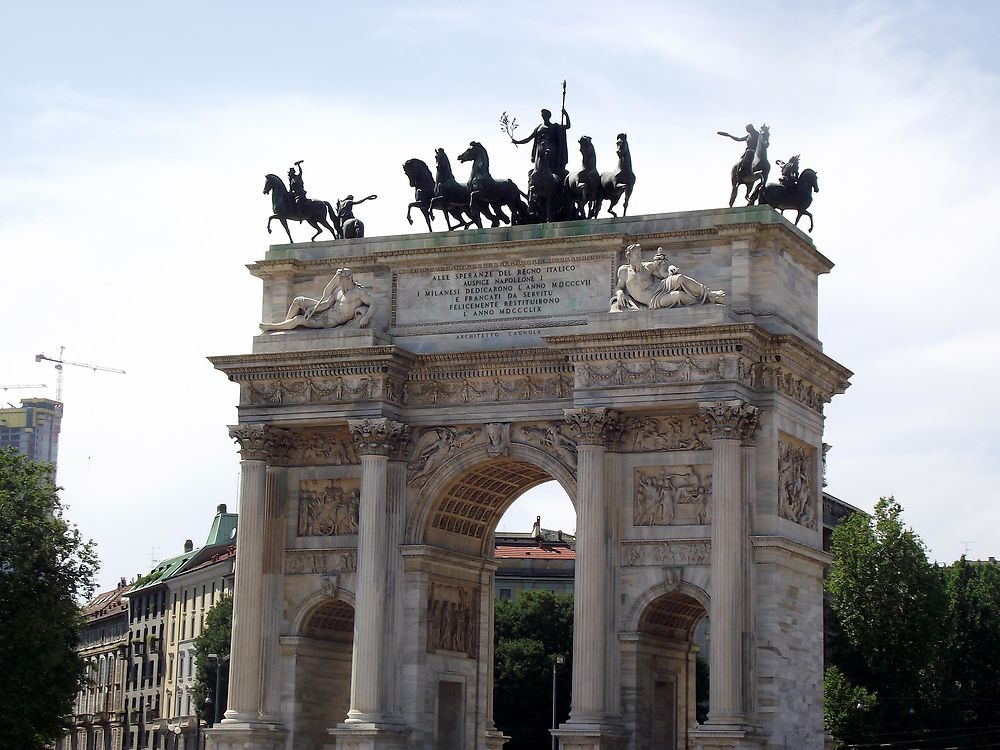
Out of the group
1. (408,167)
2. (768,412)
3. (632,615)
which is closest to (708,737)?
(632,615)

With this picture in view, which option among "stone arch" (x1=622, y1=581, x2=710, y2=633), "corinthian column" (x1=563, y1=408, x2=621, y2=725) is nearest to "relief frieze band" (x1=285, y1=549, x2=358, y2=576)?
"corinthian column" (x1=563, y1=408, x2=621, y2=725)

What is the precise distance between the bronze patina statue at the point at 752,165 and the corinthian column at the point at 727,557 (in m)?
6.18

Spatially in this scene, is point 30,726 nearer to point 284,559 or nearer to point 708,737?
point 284,559

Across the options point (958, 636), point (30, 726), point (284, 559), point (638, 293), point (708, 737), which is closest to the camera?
point (708, 737)

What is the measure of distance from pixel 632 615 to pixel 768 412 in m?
5.75

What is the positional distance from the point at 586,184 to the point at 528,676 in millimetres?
47440

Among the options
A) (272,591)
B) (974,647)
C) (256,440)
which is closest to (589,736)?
(272,591)

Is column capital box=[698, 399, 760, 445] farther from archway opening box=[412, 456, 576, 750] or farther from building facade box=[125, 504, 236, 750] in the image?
building facade box=[125, 504, 236, 750]

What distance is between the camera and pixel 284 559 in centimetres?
5322

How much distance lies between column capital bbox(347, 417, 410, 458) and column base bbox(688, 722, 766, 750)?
1056 cm

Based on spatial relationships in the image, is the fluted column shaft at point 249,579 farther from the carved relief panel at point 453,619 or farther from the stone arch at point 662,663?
the stone arch at point 662,663

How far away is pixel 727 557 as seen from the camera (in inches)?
1870

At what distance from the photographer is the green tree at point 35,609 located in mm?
60312

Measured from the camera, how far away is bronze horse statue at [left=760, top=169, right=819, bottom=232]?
51.2 metres
